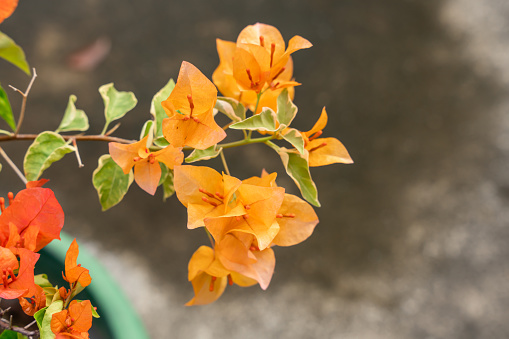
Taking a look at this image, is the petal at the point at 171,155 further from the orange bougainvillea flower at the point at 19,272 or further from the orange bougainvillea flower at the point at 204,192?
the orange bougainvillea flower at the point at 19,272

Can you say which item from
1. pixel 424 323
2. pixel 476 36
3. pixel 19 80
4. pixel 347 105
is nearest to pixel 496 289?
pixel 424 323

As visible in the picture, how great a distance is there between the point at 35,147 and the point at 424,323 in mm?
1091

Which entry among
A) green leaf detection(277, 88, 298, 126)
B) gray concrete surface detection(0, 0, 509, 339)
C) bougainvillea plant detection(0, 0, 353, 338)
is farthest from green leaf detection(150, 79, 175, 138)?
gray concrete surface detection(0, 0, 509, 339)

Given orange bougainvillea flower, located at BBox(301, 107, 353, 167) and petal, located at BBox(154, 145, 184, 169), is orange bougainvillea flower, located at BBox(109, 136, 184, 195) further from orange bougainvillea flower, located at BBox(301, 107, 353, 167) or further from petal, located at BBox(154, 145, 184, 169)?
orange bougainvillea flower, located at BBox(301, 107, 353, 167)

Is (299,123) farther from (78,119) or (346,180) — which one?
(78,119)

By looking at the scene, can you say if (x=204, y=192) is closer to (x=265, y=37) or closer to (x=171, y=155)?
(x=171, y=155)

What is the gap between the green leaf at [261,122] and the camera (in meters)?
0.40

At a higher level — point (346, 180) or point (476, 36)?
point (476, 36)

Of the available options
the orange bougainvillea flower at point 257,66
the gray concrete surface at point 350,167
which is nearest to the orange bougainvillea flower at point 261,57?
the orange bougainvillea flower at point 257,66

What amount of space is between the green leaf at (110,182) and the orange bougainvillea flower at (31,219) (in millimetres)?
89

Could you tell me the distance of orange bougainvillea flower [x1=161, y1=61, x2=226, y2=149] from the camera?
37 centimetres

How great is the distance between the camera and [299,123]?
53.3 inches

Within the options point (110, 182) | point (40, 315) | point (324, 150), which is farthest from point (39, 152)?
point (324, 150)

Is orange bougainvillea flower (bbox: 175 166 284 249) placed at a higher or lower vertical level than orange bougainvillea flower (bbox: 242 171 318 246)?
lower
